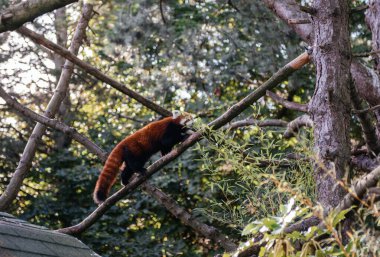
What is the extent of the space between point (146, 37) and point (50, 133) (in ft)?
6.51

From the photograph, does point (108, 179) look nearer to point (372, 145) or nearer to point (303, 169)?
point (372, 145)

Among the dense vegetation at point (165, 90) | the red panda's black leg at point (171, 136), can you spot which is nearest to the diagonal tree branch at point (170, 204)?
the red panda's black leg at point (171, 136)

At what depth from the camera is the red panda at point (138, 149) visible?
548 cm

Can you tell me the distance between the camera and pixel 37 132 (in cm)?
568

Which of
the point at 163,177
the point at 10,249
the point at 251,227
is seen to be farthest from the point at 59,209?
the point at 251,227

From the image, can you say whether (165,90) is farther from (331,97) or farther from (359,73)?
(331,97)

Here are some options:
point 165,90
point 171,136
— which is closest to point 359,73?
point 171,136

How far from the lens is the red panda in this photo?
18.0ft

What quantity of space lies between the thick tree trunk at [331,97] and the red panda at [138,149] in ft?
7.67

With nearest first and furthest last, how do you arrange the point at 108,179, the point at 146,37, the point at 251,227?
the point at 251,227, the point at 108,179, the point at 146,37

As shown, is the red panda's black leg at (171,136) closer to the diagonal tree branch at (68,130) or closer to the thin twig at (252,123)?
the diagonal tree branch at (68,130)

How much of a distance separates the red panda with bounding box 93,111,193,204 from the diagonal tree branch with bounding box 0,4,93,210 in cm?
56

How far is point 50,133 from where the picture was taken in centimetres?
982

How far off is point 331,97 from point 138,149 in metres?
3.00
